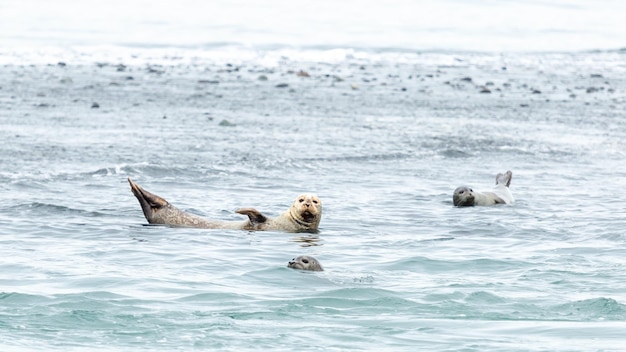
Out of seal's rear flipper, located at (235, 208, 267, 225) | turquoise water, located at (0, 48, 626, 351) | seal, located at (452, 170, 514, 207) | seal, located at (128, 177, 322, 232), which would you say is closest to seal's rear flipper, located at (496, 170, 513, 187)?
seal, located at (452, 170, 514, 207)

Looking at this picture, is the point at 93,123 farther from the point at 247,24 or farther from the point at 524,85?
the point at 247,24

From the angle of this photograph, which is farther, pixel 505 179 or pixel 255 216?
pixel 505 179

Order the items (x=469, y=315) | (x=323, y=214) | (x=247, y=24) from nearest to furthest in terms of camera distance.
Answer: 1. (x=469, y=315)
2. (x=323, y=214)
3. (x=247, y=24)

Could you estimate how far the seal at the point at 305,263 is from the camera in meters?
10.7

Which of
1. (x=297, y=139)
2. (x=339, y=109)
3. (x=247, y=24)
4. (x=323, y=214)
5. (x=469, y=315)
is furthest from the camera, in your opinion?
(x=247, y=24)

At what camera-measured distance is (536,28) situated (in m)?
54.3

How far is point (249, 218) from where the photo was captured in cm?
1318

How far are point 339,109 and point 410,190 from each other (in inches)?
363

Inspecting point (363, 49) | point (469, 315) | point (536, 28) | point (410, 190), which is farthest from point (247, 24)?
point (469, 315)

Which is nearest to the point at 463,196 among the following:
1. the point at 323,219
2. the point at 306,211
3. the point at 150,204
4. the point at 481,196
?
the point at 481,196

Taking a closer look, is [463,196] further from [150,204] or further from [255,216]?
[150,204]

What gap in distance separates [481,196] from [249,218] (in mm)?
3443

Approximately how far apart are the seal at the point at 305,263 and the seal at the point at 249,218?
237 cm

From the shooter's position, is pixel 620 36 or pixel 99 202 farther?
pixel 620 36
